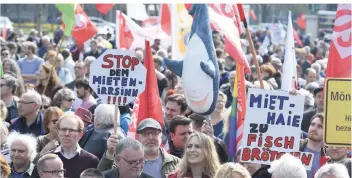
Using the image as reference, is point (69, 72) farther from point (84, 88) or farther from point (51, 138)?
point (51, 138)

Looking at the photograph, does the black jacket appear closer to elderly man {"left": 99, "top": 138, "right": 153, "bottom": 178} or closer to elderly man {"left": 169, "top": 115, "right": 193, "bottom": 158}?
elderly man {"left": 99, "top": 138, "right": 153, "bottom": 178}

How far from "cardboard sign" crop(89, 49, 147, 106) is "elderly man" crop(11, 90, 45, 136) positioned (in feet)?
5.46

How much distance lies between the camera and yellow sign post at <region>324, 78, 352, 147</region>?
809 cm

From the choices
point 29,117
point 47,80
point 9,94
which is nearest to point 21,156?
point 29,117

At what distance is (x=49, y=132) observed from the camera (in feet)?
32.8

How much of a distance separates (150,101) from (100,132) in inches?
24.8

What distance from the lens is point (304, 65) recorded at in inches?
864

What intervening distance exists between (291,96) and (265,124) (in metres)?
0.30

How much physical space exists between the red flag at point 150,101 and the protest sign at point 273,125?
164 centimetres

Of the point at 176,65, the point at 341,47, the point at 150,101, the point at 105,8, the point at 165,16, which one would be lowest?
the point at 150,101

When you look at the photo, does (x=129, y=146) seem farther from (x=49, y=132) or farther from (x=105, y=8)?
(x=105, y=8)

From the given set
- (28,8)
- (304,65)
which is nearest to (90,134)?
(304,65)

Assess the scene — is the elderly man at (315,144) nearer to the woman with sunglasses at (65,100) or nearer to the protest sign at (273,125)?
the protest sign at (273,125)

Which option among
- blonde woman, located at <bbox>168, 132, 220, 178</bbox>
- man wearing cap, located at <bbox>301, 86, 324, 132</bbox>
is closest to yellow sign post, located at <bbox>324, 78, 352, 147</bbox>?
blonde woman, located at <bbox>168, 132, 220, 178</bbox>
